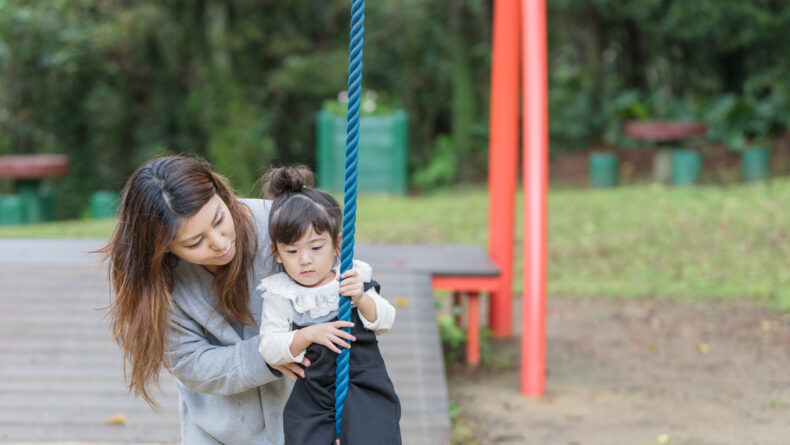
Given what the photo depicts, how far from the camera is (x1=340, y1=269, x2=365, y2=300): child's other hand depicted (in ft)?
5.72

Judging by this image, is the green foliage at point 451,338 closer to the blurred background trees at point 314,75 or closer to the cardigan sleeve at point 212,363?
the cardigan sleeve at point 212,363

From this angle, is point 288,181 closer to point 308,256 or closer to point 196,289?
point 308,256

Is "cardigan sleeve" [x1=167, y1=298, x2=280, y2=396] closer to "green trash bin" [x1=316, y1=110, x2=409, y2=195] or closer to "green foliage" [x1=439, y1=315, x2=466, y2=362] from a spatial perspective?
"green foliage" [x1=439, y1=315, x2=466, y2=362]

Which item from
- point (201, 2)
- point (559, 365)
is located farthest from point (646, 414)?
point (201, 2)

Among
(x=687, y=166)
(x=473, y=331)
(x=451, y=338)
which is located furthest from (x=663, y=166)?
(x=473, y=331)

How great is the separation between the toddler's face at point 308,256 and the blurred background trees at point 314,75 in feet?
38.5

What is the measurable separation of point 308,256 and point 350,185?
0.61 ft

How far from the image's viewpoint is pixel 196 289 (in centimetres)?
203

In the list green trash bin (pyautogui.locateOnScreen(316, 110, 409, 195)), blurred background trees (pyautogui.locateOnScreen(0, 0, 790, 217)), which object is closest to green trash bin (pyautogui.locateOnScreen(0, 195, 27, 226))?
blurred background trees (pyautogui.locateOnScreen(0, 0, 790, 217))

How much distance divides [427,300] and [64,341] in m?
1.95

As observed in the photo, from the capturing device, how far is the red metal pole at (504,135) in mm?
5320

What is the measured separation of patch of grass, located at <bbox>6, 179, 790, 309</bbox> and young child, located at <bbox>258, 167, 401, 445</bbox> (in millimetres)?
5298

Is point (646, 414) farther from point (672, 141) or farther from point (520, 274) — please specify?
point (672, 141)

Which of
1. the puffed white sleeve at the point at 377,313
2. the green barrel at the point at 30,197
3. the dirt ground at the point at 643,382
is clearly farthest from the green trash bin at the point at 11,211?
the puffed white sleeve at the point at 377,313
